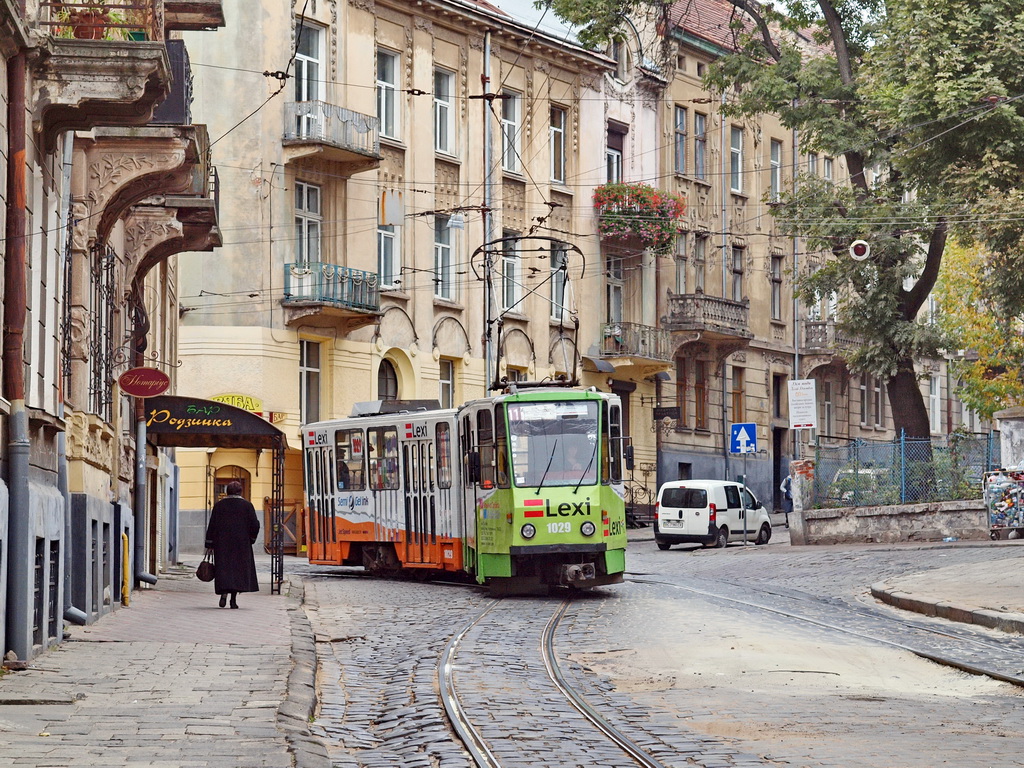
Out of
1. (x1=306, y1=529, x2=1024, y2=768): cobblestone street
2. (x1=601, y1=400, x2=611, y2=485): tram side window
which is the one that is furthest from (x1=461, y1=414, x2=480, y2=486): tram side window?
(x1=601, y1=400, x2=611, y2=485): tram side window

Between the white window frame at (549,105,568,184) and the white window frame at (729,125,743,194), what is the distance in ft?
29.3

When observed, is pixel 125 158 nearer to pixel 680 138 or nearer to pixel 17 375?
pixel 17 375

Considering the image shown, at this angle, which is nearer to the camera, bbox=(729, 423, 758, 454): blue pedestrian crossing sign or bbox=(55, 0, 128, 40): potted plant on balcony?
bbox=(55, 0, 128, 40): potted plant on balcony

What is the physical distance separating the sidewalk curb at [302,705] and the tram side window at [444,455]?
281 inches

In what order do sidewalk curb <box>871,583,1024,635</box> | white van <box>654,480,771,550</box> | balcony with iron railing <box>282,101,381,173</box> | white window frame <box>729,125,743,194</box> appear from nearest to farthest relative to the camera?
sidewalk curb <box>871,583,1024,635</box>, balcony with iron railing <box>282,101,381,173</box>, white van <box>654,480,771,550</box>, white window frame <box>729,125,743,194</box>

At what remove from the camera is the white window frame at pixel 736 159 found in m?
56.0

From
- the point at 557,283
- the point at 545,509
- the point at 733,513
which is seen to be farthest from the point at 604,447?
the point at 557,283

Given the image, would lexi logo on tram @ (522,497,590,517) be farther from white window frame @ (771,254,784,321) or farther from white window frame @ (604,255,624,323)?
white window frame @ (771,254,784,321)

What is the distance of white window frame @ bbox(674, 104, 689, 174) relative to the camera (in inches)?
2106

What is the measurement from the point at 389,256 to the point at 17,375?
95.6 ft

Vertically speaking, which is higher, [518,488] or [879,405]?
[879,405]

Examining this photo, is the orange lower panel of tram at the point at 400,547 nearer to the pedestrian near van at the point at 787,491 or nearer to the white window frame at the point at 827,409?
the pedestrian near van at the point at 787,491

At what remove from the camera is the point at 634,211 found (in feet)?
161

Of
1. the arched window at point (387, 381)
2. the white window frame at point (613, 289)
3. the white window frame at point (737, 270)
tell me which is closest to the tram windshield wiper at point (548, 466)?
the arched window at point (387, 381)
